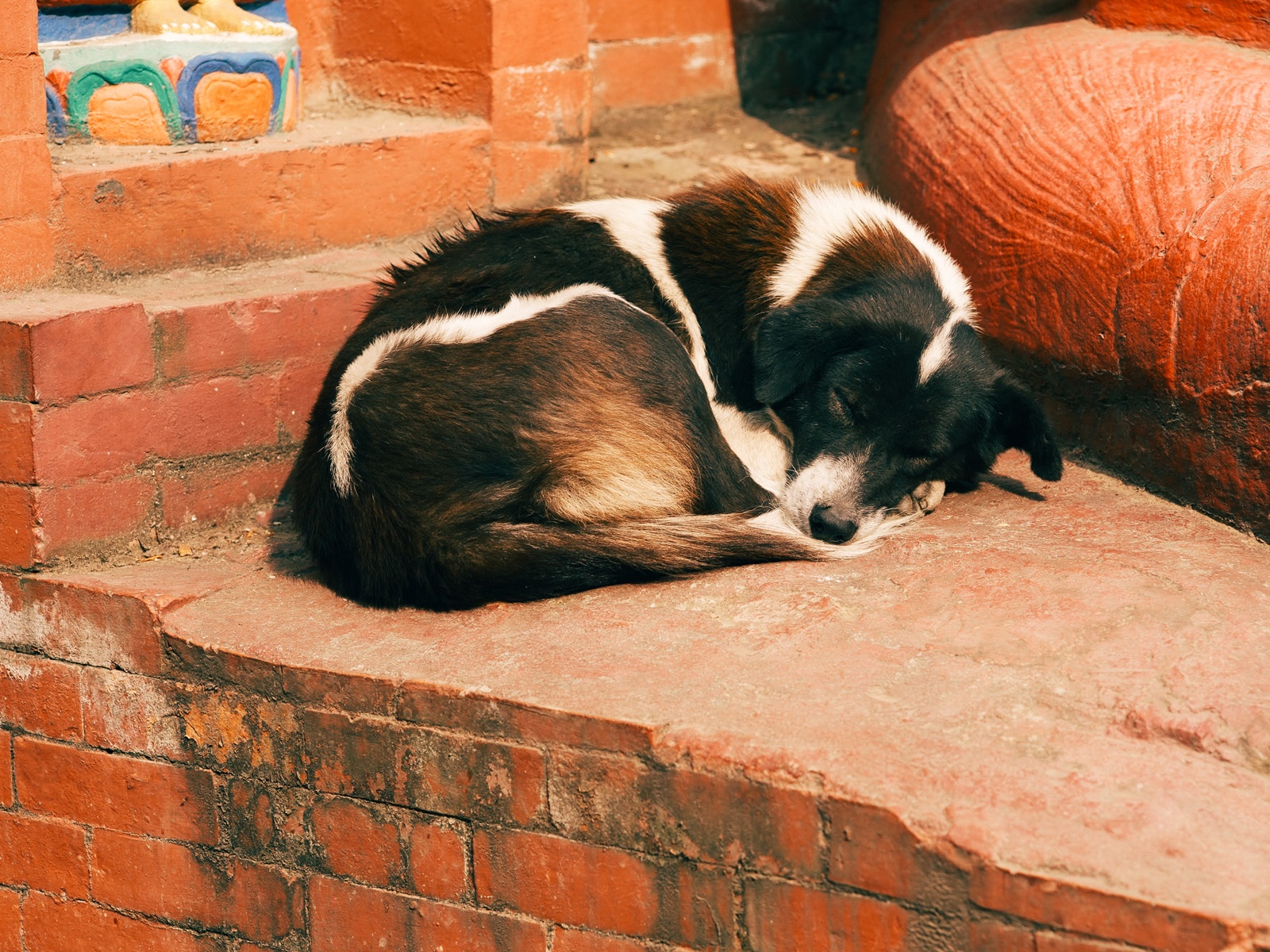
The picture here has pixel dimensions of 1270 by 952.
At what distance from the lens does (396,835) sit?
9.44 ft

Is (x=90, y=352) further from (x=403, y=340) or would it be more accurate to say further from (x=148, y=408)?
(x=403, y=340)

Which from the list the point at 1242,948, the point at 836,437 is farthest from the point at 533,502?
the point at 1242,948

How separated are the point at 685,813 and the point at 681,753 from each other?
120 millimetres

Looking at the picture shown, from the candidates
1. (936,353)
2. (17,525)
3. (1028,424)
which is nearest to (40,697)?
(17,525)

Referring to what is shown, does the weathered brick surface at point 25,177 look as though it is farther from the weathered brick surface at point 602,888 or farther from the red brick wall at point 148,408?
the weathered brick surface at point 602,888

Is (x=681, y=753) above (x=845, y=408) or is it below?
below

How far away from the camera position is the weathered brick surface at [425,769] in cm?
271

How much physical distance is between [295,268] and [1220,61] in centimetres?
290

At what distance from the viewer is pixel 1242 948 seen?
205 cm

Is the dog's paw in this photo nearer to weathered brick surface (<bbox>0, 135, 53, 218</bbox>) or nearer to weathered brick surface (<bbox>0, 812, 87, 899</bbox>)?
weathered brick surface (<bbox>0, 812, 87, 899</bbox>)

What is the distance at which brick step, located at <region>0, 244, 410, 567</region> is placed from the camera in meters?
3.31

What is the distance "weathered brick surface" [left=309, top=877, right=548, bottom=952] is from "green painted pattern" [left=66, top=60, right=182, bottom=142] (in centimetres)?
246

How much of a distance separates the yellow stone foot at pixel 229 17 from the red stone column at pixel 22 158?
0.99 meters

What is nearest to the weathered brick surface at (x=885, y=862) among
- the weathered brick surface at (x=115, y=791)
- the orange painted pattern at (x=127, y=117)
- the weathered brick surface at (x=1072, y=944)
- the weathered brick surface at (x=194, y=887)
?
the weathered brick surface at (x=1072, y=944)
